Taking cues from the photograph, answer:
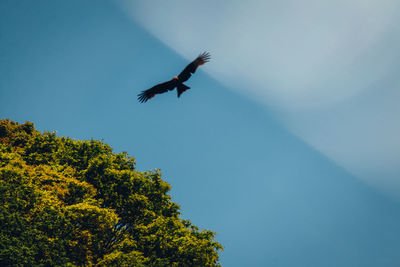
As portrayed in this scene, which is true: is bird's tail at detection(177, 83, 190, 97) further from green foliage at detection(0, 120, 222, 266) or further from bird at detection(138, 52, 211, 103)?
green foliage at detection(0, 120, 222, 266)

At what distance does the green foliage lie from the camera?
51.9 feet

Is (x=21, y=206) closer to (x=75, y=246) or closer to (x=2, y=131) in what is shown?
(x=75, y=246)

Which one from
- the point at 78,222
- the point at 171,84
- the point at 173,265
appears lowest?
the point at 78,222

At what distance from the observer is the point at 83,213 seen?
17.9 metres

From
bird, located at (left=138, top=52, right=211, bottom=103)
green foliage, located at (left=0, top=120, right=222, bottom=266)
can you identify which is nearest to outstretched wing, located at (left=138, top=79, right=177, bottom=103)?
bird, located at (left=138, top=52, right=211, bottom=103)

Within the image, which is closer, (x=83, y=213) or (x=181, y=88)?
(x=181, y=88)

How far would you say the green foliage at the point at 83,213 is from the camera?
623 inches

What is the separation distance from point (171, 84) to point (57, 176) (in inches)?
474

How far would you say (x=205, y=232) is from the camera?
945 inches

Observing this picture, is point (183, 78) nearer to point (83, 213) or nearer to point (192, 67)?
point (192, 67)

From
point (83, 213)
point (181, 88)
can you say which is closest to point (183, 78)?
point (181, 88)

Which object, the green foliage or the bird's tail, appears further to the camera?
the bird's tail

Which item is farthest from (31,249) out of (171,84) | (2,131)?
(2,131)

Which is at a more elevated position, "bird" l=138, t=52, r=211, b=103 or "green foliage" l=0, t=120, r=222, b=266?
"bird" l=138, t=52, r=211, b=103
